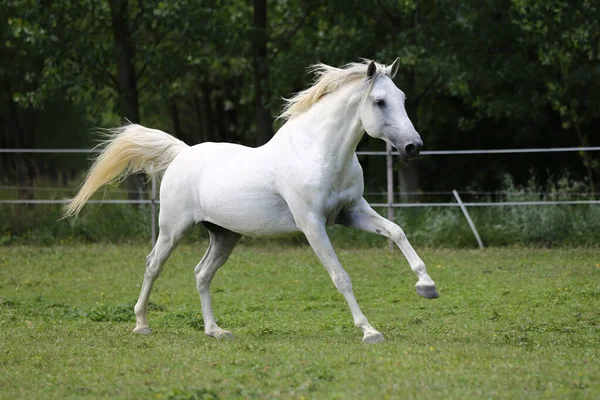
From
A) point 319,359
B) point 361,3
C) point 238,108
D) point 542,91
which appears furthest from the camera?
point 238,108

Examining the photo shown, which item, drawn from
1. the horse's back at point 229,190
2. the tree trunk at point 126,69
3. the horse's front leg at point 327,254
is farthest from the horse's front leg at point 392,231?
the tree trunk at point 126,69

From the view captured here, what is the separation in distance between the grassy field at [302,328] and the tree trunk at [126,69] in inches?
144

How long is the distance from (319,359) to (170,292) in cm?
576

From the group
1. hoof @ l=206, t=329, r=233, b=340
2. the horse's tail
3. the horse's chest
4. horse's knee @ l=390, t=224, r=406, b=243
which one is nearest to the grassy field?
hoof @ l=206, t=329, r=233, b=340

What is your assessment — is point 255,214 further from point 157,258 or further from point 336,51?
point 336,51

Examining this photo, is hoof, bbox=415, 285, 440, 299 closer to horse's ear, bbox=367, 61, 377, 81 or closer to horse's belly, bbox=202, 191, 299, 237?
horse's belly, bbox=202, 191, 299, 237

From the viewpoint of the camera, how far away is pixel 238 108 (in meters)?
28.0

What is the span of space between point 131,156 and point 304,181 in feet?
8.05

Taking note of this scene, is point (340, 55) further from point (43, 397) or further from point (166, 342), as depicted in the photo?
point (43, 397)

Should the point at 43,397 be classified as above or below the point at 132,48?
below

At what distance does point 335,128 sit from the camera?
7.34m

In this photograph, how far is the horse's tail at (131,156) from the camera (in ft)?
29.2

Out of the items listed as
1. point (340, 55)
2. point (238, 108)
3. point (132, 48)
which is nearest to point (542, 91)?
point (340, 55)

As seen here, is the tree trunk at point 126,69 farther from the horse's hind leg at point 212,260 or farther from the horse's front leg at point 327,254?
the horse's front leg at point 327,254
